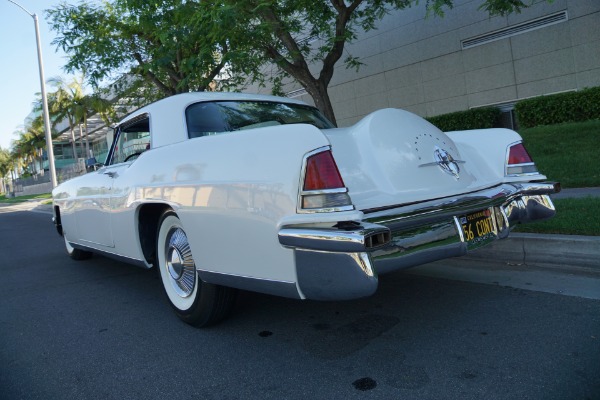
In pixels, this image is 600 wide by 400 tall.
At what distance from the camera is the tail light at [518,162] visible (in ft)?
11.1

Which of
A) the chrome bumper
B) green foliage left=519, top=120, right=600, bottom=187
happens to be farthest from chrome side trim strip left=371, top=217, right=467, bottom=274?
green foliage left=519, top=120, right=600, bottom=187

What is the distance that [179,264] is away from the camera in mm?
3434

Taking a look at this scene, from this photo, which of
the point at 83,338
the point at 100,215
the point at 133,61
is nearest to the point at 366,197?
the point at 83,338

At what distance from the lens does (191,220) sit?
9.65 feet

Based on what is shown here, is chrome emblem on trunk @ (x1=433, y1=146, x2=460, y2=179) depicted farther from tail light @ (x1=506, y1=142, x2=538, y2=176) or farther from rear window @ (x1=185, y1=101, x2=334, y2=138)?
rear window @ (x1=185, y1=101, x2=334, y2=138)

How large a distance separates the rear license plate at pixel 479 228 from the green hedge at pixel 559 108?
9844mm

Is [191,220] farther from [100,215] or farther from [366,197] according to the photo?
[100,215]

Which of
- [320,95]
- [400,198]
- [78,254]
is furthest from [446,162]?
[320,95]

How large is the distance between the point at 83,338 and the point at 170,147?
1511mm

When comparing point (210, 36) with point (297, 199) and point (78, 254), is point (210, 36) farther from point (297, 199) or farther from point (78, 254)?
point (297, 199)

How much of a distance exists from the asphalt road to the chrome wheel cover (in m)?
0.29

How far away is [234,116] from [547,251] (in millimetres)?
2965

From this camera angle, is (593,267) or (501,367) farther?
(593,267)

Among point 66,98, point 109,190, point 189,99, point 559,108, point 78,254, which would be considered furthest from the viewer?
point 66,98
